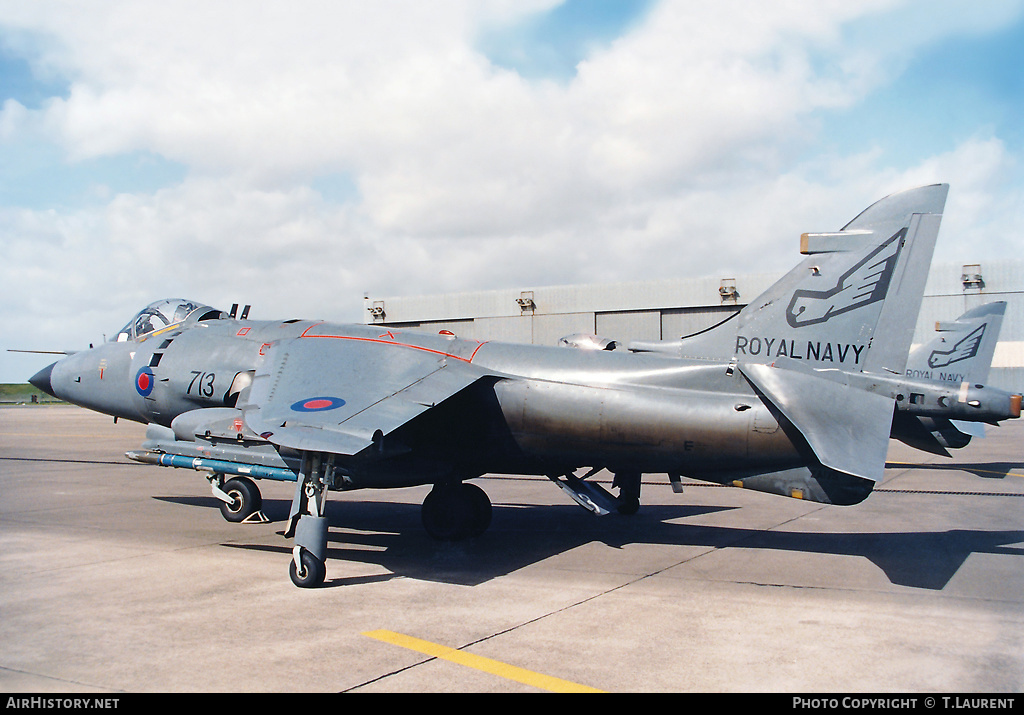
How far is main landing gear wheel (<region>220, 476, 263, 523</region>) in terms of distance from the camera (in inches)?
468

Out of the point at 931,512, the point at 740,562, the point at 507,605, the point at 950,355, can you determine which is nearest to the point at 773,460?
the point at 740,562

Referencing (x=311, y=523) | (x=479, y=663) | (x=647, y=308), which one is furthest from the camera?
(x=647, y=308)

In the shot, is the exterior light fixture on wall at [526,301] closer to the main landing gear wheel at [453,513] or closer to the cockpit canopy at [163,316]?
the cockpit canopy at [163,316]

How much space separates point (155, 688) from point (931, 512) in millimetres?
12646

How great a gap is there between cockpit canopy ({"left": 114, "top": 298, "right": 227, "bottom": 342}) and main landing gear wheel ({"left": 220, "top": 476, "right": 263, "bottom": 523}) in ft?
10.1

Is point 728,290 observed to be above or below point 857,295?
above

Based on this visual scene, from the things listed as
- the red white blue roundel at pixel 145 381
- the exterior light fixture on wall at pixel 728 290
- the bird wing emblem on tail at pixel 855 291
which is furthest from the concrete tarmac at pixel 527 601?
the exterior light fixture on wall at pixel 728 290

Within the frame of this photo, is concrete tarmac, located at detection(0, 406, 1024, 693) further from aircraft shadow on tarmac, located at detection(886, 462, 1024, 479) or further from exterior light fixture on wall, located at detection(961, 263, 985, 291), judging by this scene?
exterior light fixture on wall, located at detection(961, 263, 985, 291)

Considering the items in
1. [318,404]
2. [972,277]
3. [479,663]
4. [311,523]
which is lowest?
[479,663]

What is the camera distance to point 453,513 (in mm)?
10555

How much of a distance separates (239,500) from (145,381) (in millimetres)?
2600

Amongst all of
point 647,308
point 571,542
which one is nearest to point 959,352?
point 571,542

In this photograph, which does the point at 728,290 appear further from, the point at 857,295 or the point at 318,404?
the point at 318,404
